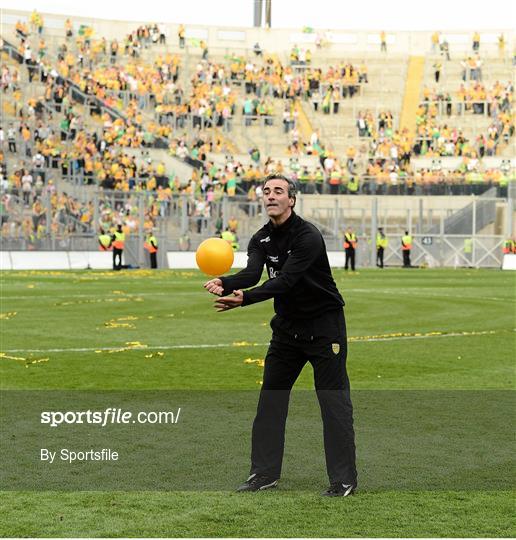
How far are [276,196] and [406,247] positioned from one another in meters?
41.1

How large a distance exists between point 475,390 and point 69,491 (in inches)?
239

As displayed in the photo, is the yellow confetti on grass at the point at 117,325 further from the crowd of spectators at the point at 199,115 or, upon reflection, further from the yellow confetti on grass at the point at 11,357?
the crowd of spectators at the point at 199,115

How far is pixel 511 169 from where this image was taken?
54375 millimetres

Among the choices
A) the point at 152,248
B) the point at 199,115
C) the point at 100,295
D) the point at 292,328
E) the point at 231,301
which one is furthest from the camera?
the point at 199,115

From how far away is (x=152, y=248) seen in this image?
43.6 meters

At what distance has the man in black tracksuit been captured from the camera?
7410 mm

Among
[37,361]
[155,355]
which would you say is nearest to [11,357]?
[37,361]

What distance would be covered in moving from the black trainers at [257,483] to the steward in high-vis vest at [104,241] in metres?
36.7

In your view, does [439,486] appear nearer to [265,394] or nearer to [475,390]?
[265,394]

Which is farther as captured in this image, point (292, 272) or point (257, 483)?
point (257, 483)

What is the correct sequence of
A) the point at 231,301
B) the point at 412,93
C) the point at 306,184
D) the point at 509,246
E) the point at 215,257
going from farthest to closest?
the point at 412,93
the point at 306,184
the point at 509,246
the point at 215,257
the point at 231,301

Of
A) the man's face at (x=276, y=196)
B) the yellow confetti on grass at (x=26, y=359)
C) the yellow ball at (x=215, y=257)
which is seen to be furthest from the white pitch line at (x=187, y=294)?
the man's face at (x=276, y=196)

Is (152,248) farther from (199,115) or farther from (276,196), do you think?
(276,196)

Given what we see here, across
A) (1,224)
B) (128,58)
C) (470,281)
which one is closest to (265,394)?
(470,281)
